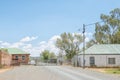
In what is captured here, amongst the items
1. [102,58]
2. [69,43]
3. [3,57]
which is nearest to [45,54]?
[69,43]

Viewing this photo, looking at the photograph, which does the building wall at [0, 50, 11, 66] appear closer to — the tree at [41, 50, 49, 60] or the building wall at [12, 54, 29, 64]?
the building wall at [12, 54, 29, 64]

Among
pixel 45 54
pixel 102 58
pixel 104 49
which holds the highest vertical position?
pixel 104 49

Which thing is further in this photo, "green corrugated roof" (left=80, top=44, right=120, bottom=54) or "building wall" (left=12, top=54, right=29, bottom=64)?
"building wall" (left=12, top=54, right=29, bottom=64)

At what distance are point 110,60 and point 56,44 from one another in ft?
165

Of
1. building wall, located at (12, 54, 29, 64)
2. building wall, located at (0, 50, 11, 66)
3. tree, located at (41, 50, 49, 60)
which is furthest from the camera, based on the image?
tree, located at (41, 50, 49, 60)

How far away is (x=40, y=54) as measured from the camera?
159250mm

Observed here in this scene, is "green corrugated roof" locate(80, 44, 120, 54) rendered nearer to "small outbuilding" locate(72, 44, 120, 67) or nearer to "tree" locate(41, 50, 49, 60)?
"small outbuilding" locate(72, 44, 120, 67)

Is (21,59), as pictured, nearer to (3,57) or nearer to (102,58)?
(3,57)

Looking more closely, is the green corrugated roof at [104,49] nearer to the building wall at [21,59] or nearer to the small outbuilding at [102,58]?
the small outbuilding at [102,58]

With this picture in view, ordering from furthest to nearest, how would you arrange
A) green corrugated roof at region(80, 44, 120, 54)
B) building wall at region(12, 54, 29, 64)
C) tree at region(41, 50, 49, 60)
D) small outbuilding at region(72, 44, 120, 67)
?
tree at region(41, 50, 49, 60) < building wall at region(12, 54, 29, 64) < green corrugated roof at region(80, 44, 120, 54) < small outbuilding at region(72, 44, 120, 67)

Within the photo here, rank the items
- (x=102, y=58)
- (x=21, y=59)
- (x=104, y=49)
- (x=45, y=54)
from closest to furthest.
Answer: (x=102, y=58)
(x=104, y=49)
(x=21, y=59)
(x=45, y=54)

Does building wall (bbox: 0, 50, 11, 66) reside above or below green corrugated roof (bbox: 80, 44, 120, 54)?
below

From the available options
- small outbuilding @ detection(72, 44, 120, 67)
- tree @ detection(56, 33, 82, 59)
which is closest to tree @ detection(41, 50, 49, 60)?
tree @ detection(56, 33, 82, 59)

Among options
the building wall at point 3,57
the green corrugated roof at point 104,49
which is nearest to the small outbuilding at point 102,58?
the green corrugated roof at point 104,49
